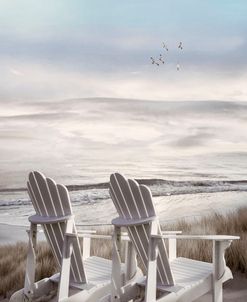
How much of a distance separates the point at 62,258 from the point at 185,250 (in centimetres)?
171

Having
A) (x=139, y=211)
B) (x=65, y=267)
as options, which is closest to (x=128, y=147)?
(x=65, y=267)

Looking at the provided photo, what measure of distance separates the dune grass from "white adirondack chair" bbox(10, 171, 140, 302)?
4.02 feet

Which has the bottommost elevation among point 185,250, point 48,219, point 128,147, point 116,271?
point 185,250

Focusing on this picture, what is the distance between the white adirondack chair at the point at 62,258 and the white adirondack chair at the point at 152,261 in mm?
153

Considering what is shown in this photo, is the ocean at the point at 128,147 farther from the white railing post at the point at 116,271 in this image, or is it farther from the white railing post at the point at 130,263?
the white railing post at the point at 116,271

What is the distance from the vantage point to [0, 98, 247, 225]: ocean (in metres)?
10.8

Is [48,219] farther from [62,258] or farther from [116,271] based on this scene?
[116,271]

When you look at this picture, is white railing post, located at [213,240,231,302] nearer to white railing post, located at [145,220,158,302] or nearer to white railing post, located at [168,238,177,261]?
white railing post, located at [145,220,158,302]

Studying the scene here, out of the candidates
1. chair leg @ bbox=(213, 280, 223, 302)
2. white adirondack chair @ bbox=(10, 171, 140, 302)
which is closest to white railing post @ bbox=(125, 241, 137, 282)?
white adirondack chair @ bbox=(10, 171, 140, 302)

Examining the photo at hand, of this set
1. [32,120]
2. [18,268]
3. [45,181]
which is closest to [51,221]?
[45,181]

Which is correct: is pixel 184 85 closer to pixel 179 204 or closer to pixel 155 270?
pixel 179 204

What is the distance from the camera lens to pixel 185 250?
4.62m

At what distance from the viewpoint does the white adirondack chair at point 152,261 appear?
9.54 ft

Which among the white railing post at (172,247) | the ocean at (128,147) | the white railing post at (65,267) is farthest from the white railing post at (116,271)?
the ocean at (128,147)
